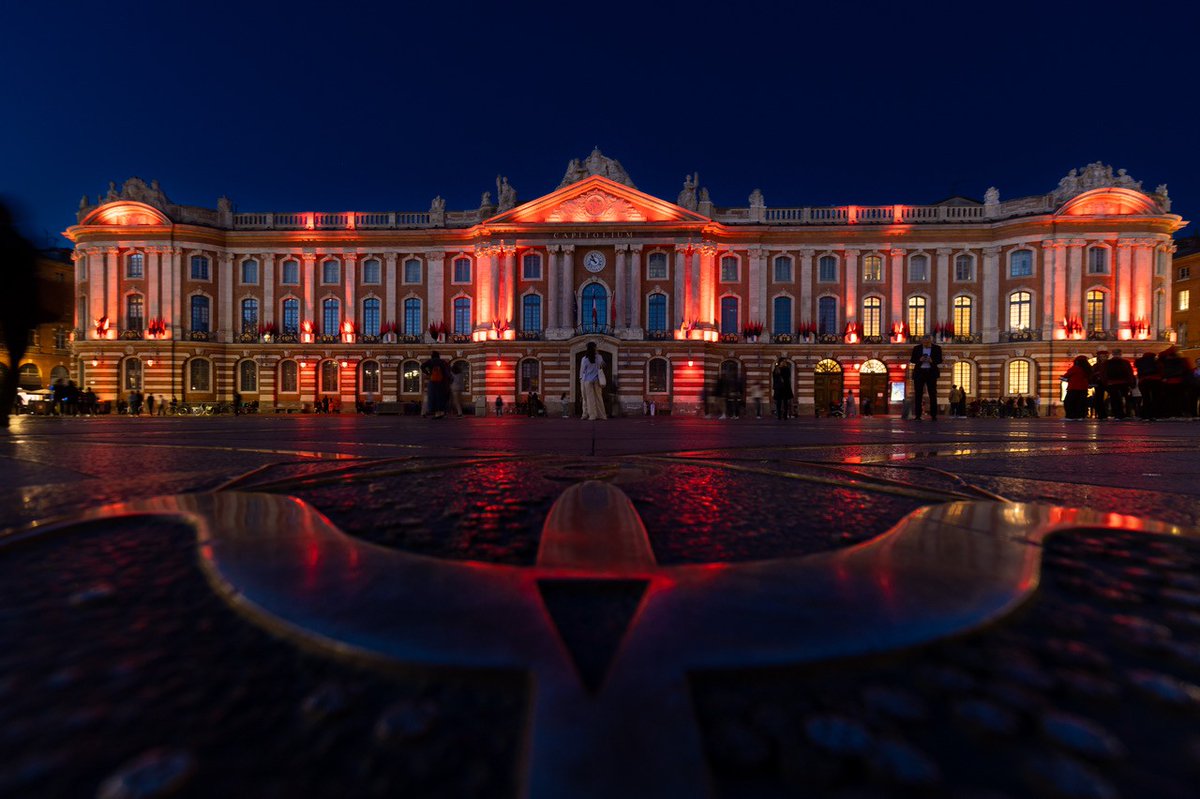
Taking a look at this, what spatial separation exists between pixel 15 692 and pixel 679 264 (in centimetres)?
2736

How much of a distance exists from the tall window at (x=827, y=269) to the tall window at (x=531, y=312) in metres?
13.1

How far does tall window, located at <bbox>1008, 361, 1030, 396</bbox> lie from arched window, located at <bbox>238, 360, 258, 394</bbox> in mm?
35019

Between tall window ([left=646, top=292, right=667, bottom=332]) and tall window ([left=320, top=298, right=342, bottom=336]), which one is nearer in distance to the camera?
tall window ([left=646, top=292, right=667, bottom=332])

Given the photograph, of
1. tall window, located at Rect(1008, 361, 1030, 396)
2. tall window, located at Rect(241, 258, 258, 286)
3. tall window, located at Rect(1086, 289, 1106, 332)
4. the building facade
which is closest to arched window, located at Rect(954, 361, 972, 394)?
the building facade

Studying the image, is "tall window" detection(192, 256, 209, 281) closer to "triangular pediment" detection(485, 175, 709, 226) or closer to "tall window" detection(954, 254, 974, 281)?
"triangular pediment" detection(485, 175, 709, 226)

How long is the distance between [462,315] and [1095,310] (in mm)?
28540

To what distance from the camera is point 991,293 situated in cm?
2759

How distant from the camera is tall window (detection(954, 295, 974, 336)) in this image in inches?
1098

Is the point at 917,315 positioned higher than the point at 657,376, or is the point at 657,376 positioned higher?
the point at 917,315

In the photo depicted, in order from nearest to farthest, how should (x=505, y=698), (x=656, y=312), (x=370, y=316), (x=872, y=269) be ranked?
(x=505, y=698) < (x=656, y=312) < (x=872, y=269) < (x=370, y=316)

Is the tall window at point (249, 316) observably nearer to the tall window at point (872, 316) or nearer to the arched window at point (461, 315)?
the arched window at point (461, 315)

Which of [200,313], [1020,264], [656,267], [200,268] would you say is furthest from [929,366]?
[200,268]

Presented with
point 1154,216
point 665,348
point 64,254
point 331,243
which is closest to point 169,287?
point 331,243

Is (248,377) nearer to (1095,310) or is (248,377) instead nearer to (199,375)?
(199,375)
